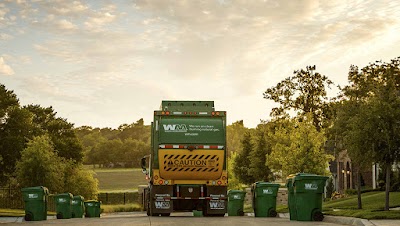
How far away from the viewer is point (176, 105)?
27.0 metres

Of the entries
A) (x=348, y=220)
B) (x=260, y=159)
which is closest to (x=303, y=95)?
(x=260, y=159)

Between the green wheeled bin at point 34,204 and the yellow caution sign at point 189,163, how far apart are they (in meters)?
4.98

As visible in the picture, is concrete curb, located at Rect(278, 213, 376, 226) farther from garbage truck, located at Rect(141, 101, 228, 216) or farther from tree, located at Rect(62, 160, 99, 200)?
tree, located at Rect(62, 160, 99, 200)

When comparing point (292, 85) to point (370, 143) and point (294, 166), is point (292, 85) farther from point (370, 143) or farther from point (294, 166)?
point (370, 143)

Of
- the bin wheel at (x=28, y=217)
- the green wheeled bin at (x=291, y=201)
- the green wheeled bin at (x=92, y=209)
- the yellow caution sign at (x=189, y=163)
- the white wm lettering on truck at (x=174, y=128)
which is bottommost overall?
the green wheeled bin at (x=92, y=209)

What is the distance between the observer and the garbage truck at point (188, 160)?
2545 cm

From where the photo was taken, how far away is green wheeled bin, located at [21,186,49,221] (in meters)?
26.8

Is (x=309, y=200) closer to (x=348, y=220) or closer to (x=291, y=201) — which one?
(x=291, y=201)

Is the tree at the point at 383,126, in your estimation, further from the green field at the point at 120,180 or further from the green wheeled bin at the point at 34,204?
the green field at the point at 120,180

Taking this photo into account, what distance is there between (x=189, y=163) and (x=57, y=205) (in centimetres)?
834

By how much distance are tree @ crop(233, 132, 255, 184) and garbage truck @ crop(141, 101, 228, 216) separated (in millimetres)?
56091

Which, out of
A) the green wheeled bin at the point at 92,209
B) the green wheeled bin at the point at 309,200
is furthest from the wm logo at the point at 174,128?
the green wheeled bin at the point at 92,209

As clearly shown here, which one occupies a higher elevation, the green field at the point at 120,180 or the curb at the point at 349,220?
the curb at the point at 349,220

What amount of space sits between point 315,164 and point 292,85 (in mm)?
20138
